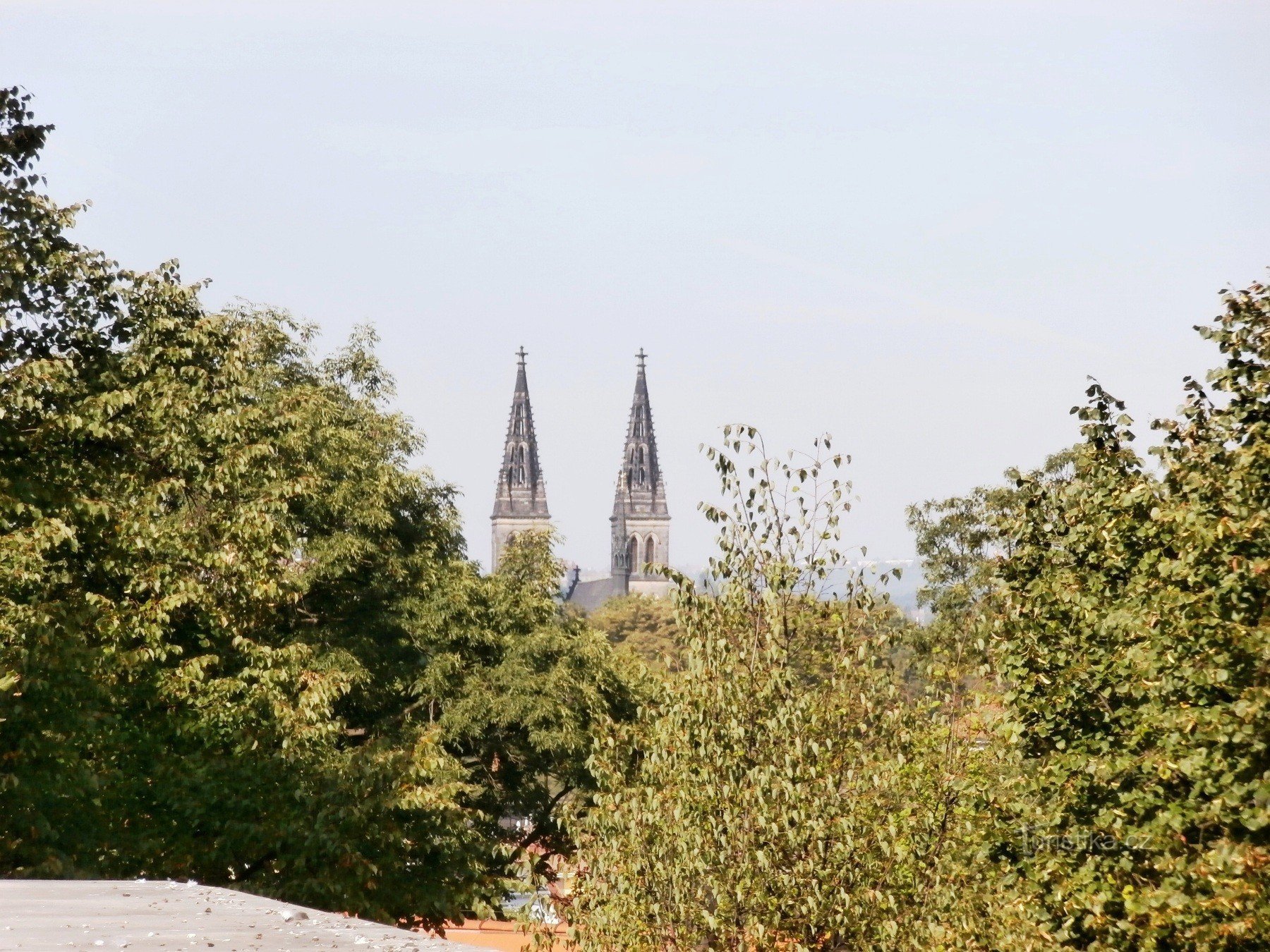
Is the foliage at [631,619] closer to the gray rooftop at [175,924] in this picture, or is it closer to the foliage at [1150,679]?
the foliage at [1150,679]

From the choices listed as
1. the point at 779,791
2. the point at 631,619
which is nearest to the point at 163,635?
the point at 779,791

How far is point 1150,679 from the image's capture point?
42.9ft

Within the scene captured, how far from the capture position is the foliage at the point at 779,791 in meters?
14.5

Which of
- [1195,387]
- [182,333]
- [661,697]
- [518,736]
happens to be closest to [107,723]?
[182,333]

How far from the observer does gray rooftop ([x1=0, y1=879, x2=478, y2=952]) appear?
8.24 meters

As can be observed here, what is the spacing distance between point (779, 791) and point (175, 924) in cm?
650

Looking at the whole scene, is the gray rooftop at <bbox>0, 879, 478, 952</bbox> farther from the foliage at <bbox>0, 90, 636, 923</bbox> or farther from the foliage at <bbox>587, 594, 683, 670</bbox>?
the foliage at <bbox>587, 594, 683, 670</bbox>

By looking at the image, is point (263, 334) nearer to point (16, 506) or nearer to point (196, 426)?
point (196, 426)

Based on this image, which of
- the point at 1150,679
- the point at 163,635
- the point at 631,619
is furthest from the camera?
the point at 631,619

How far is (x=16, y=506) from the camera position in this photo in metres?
17.7

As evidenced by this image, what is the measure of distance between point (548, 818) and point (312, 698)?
551 inches

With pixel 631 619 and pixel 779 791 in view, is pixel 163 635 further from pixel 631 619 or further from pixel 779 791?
pixel 631 619

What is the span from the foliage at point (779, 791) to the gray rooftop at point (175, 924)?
16.9ft

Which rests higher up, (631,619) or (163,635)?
(631,619)
